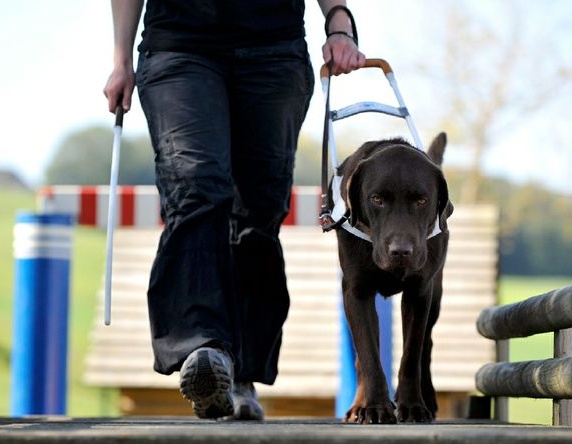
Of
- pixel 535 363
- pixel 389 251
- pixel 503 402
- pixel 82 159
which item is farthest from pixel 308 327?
pixel 82 159

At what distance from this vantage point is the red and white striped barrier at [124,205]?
7.85 metres

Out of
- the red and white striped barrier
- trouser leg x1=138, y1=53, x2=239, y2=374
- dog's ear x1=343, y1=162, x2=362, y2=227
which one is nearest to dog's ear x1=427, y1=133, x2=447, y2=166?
dog's ear x1=343, y1=162, x2=362, y2=227

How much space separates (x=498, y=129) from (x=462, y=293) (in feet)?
60.0

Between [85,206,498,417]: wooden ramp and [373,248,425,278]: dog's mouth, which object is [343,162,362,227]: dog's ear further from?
[85,206,498,417]: wooden ramp

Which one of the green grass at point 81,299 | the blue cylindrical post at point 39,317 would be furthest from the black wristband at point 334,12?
the green grass at point 81,299

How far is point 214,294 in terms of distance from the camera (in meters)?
4.41

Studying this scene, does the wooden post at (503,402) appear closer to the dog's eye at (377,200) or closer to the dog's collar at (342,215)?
the dog's collar at (342,215)

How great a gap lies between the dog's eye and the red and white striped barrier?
3482 millimetres

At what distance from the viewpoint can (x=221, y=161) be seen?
451 centimetres

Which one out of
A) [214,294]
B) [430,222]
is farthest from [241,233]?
[430,222]

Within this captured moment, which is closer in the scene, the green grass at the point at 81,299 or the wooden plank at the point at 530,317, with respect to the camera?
the wooden plank at the point at 530,317

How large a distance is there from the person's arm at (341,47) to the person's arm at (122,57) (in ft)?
2.36

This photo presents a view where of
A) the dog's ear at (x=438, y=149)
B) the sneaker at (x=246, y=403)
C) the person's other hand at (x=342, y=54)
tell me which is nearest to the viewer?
the sneaker at (x=246, y=403)

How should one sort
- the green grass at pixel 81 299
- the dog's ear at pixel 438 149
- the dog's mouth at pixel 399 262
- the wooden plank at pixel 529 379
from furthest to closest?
1. the green grass at pixel 81 299
2. the dog's ear at pixel 438 149
3. the dog's mouth at pixel 399 262
4. the wooden plank at pixel 529 379
